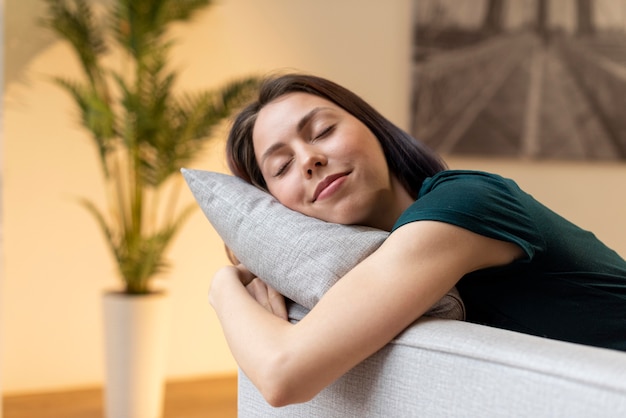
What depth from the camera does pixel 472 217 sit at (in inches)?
47.7

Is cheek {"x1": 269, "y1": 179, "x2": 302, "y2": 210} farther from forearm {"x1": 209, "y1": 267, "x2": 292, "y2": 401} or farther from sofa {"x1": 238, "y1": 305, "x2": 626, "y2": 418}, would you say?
sofa {"x1": 238, "y1": 305, "x2": 626, "y2": 418}

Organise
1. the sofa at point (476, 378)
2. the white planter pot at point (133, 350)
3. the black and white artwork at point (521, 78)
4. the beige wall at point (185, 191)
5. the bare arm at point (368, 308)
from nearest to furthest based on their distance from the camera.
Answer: the sofa at point (476, 378) → the bare arm at point (368, 308) → the white planter pot at point (133, 350) → the beige wall at point (185, 191) → the black and white artwork at point (521, 78)

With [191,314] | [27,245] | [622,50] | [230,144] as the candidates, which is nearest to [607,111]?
[622,50]

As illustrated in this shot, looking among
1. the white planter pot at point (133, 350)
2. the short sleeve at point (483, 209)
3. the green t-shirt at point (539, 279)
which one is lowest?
the white planter pot at point (133, 350)

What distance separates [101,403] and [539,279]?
3.12 metres

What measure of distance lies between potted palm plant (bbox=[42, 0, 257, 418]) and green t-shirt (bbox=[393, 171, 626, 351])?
8.11 ft

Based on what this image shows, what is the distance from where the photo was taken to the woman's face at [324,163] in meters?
1.53

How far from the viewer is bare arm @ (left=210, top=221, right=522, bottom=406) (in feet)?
3.82

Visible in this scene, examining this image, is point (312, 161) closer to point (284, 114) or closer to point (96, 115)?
point (284, 114)

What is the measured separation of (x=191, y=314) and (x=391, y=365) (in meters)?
3.45

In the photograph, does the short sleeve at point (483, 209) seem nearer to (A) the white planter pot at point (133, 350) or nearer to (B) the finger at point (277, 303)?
(B) the finger at point (277, 303)

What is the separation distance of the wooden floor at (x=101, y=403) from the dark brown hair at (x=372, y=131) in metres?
2.31

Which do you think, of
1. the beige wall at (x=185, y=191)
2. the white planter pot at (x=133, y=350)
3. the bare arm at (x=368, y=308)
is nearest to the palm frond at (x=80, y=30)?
the beige wall at (x=185, y=191)

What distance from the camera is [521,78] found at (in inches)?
204
